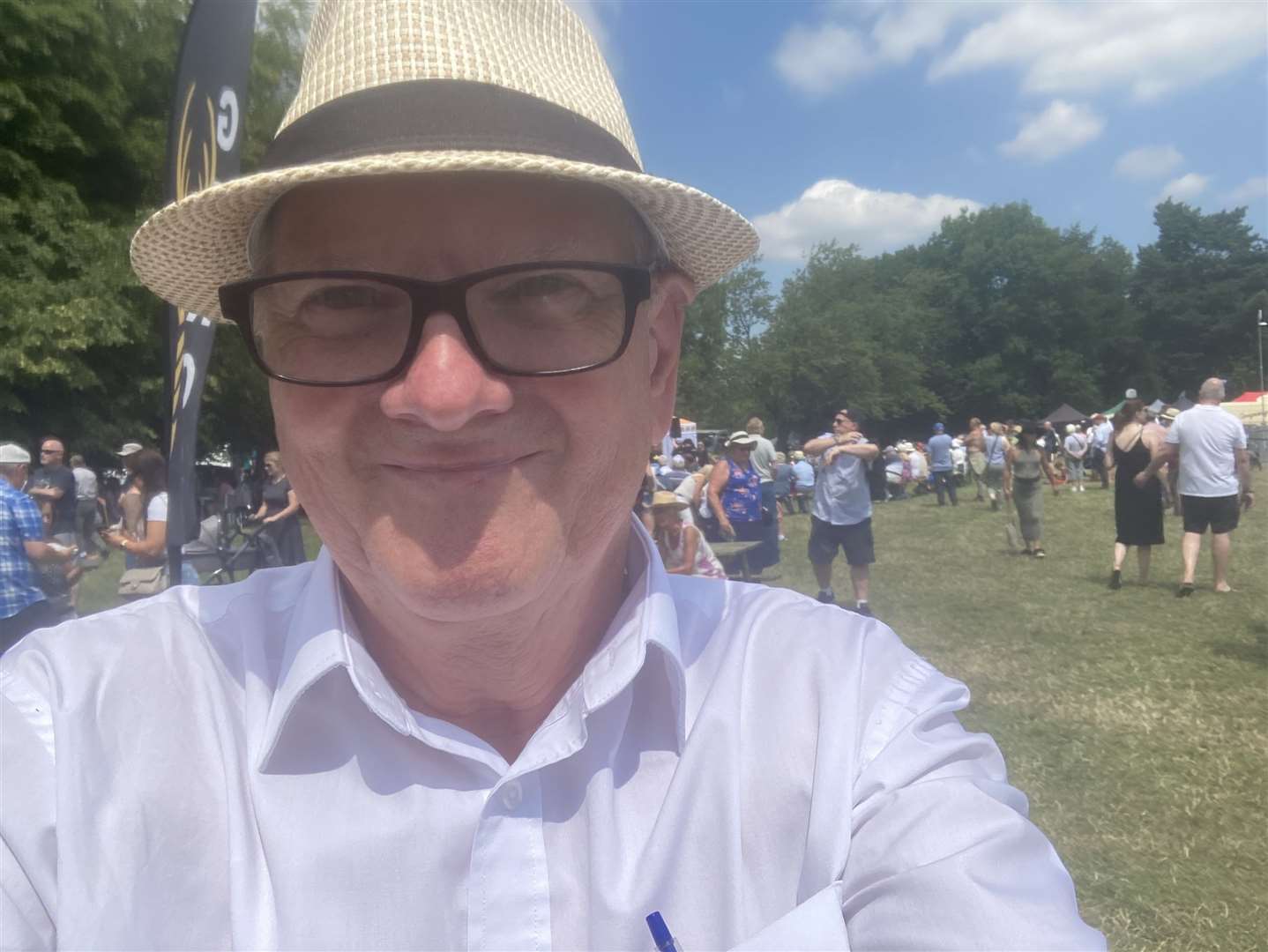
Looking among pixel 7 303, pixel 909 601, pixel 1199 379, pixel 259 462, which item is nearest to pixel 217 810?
pixel 909 601

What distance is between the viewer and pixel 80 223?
13.9 metres

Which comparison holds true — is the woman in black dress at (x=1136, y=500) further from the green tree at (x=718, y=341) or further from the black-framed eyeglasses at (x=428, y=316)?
the green tree at (x=718, y=341)

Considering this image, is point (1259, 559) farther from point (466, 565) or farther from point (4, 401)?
point (4, 401)

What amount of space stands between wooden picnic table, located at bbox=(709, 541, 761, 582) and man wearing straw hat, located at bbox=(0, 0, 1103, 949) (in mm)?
8029

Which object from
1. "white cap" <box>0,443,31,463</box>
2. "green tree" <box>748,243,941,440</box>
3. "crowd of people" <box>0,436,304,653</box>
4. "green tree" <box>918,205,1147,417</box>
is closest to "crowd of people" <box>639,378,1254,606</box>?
"crowd of people" <box>0,436,304,653</box>

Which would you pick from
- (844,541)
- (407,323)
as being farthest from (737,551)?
(407,323)

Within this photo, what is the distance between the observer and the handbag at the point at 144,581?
655 centimetres

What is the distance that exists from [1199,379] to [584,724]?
69.6 m

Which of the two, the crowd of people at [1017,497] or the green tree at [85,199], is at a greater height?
the green tree at [85,199]

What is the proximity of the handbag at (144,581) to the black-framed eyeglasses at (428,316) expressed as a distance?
6031mm

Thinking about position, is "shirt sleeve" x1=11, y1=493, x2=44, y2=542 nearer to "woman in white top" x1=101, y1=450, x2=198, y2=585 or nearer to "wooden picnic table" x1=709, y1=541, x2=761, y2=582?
→ "woman in white top" x1=101, y1=450, x2=198, y2=585

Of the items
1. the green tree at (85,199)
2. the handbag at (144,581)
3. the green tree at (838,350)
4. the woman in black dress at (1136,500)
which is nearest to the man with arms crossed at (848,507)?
the woman in black dress at (1136,500)

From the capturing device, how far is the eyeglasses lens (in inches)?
47.7

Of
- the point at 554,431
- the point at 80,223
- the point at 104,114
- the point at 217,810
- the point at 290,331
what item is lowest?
the point at 217,810
